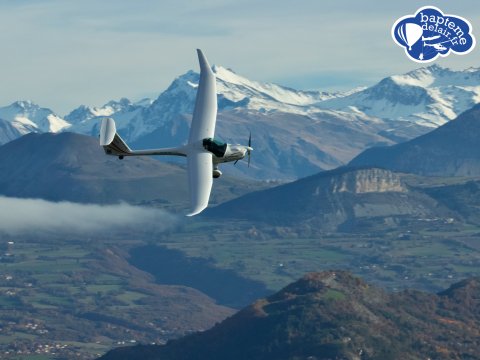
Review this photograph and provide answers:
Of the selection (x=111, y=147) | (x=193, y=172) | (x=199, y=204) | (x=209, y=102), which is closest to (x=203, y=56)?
(x=209, y=102)

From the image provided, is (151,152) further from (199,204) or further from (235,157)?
(199,204)

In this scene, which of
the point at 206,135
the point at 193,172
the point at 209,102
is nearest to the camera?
the point at 193,172


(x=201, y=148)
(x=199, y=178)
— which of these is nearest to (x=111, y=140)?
(x=201, y=148)

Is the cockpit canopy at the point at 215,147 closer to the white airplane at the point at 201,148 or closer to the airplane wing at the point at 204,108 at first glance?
the white airplane at the point at 201,148

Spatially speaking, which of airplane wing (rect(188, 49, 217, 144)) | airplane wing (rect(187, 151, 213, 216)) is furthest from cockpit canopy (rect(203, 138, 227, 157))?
airplane wing (rect(188, 49, 217, 144))

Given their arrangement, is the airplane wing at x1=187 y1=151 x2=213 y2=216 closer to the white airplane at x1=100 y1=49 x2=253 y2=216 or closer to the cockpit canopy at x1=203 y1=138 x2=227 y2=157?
the white airplane at x1=100 y1=49 x2=253 y2=216

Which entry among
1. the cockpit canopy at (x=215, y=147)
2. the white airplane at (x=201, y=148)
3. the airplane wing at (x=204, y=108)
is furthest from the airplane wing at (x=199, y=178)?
the airplane wing at (x=204, y=108)
